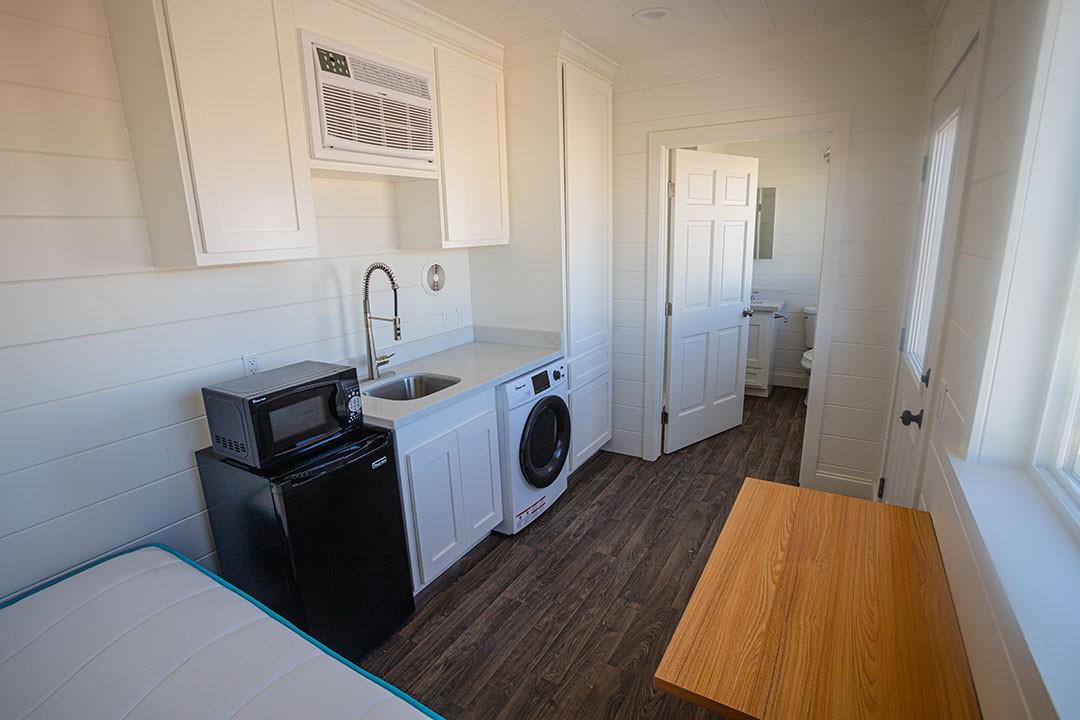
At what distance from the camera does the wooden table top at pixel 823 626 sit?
2.91ft

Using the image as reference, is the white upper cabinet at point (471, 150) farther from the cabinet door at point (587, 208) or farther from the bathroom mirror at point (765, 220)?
the bathroom mirror at point (765, 220)

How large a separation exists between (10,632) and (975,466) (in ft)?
7.72

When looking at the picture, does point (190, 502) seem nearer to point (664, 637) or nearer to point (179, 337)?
point (179, 337)

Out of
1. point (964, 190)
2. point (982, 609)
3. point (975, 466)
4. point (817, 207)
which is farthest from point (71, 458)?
point (817, 207)

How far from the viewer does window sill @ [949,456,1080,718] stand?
703 millimetres

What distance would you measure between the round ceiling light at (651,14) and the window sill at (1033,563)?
87.8 inches

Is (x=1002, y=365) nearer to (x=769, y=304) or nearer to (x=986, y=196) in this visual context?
(x=986, y=196)

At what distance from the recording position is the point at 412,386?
104 inches

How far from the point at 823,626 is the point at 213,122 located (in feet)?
6.88

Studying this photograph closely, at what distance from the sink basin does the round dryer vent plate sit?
0.53 metres

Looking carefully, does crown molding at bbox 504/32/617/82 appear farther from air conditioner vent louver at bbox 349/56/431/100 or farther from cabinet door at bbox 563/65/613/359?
air conditioner vent louver at bbox 349/56/431/100

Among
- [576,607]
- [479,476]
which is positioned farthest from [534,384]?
[576,607]

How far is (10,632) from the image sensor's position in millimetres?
1307

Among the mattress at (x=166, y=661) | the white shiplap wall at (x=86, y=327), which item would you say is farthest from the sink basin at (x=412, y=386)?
the mattress at (x=166, y=661)
